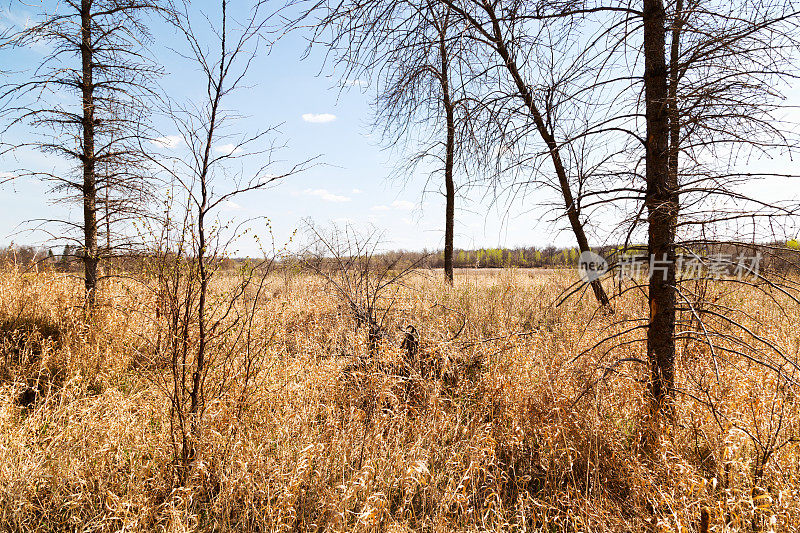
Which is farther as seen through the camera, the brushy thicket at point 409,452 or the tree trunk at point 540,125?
the tree trunk at point 540,125

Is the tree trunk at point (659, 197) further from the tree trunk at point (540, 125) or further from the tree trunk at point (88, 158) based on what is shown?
the tree trunk at point (88, 158)

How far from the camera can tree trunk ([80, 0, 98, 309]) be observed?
19.7 ft

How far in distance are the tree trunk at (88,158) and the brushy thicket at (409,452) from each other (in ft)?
5.37

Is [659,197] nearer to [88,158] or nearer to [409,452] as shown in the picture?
[409,452]

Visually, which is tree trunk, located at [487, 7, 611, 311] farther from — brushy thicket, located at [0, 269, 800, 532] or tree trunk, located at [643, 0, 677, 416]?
brushy thicket, located at [0, 269, 800, 532]

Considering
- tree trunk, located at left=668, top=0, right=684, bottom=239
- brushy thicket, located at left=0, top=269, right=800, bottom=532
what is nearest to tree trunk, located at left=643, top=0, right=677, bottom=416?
tree trunk, located at left=668, top=0, right=684, bottom=239

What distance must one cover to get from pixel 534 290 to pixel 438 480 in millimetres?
7396

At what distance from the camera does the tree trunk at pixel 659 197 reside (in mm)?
2949

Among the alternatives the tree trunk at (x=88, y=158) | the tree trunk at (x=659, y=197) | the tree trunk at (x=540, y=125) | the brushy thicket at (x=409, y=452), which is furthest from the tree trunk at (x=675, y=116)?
the tree trunk at (x=88, y=158)

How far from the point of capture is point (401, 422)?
348cm

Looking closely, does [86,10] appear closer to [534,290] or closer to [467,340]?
[467,340]

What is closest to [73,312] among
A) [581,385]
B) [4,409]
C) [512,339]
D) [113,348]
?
[113,348]

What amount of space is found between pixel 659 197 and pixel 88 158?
23.6ft

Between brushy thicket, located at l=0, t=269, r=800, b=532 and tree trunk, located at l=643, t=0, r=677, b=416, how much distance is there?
31 cm
